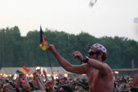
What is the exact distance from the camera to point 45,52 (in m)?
76.9

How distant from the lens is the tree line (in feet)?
258

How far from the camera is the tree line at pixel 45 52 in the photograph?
78500 millimetres

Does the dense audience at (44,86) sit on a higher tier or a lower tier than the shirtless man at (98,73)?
lower

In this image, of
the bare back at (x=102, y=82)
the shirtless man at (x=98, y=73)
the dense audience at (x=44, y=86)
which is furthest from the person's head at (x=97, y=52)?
the dense audience at (x=44, y=86)

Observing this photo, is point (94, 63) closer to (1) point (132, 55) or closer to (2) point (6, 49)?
(2) point (6, 49)

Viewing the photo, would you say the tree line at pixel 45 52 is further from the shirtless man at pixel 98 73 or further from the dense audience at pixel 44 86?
the shirtless man at pixel 98 73

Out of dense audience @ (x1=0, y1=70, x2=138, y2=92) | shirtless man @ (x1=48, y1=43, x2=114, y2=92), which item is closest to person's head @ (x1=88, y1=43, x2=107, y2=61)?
shirtless man @ (x1=48, y1=43, x2=114, y2=92)

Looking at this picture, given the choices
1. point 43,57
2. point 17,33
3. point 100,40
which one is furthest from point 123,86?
point 100,40

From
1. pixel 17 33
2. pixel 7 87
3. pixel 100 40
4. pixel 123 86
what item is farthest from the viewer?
pixel 100 40

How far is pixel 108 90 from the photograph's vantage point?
474 cm

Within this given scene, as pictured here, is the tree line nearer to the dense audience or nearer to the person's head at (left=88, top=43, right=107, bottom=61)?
the dense audience

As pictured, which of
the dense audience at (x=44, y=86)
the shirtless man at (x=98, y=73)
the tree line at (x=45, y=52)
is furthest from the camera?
the tree line at (x=45, y=52)

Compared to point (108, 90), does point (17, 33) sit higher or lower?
higher

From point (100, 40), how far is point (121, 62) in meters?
11.7
